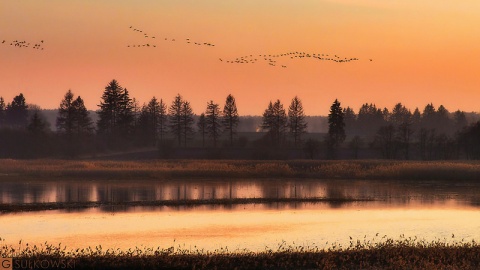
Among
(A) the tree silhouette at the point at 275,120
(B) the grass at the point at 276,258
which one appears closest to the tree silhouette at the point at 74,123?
(A) the tree silhouette at the point at 275,120

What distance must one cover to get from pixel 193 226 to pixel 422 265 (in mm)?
16325

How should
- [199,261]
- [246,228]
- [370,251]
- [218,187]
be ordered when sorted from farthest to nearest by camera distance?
[218,187] → [246,228] → [370,251] → [199,261]

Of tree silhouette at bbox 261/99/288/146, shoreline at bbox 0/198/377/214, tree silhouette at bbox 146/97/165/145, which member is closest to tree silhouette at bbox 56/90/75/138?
tree silhouette at bbox 146/97/165/145

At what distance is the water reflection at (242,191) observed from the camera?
197ft

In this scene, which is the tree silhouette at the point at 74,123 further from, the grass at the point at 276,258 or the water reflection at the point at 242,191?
the grass at the point at 276,258

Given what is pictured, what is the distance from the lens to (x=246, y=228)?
1672 inches

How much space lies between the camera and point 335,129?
157250mm

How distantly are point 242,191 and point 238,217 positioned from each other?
832 inches

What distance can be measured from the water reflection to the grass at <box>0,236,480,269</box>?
890 inches

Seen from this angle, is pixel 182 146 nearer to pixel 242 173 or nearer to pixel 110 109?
pixel 110 109

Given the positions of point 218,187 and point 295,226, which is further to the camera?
point 218,187

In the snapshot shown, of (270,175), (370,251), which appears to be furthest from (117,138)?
(370,251)

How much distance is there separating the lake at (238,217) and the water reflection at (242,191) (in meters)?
0.08

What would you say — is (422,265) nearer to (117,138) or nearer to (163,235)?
(163,235)
